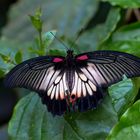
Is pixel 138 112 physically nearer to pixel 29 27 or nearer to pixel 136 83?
pixel 136 83

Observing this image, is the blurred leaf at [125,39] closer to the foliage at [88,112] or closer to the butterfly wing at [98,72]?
the foliage at [88,112]

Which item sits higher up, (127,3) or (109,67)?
(127,3)

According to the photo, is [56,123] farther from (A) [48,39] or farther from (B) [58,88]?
(A) [48,39]

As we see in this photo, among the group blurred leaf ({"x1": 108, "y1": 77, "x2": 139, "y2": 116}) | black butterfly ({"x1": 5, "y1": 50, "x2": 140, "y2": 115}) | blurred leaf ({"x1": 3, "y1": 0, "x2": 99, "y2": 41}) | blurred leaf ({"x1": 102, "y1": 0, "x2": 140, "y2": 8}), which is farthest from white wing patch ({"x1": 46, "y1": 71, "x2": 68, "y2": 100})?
blurred leaf ({"x1": 3, "y1": 0, "x2": 99, "y2": 41})

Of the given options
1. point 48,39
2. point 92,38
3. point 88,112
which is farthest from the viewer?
point 92,38

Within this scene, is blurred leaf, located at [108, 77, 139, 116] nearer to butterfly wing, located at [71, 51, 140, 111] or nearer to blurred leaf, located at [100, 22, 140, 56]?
butterfly wing, located at [71, 51, 140, 111]

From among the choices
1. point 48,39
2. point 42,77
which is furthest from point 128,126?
point 48,39
